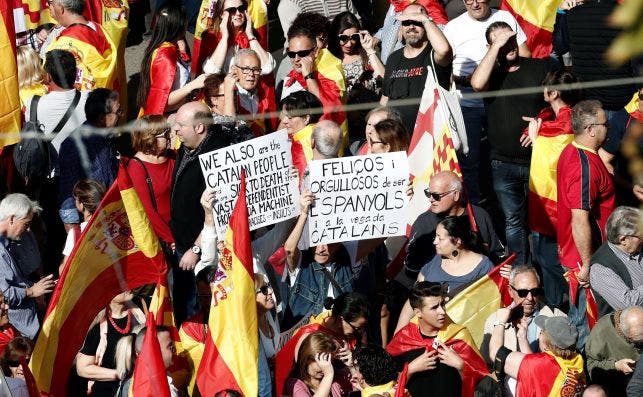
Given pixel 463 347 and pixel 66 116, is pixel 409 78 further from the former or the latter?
pixel 463 347

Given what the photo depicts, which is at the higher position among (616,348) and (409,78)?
(409,78)

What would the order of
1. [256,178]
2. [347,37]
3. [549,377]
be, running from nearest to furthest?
[549,377], [256,178], [347,37]

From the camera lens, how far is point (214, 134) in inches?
275

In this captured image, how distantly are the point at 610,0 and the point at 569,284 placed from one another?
7.47ft

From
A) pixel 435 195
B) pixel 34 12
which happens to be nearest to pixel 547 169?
pixel 435 195

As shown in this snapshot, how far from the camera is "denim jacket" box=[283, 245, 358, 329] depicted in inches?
261

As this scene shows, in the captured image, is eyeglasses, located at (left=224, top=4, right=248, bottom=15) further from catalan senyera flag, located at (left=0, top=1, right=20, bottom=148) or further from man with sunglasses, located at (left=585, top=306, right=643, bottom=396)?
man with sunglasses, located at (left=585, top=306, right=643, bottom=396)

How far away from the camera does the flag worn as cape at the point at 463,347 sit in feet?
18.9

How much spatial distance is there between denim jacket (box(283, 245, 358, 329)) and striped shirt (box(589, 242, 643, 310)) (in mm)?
1383

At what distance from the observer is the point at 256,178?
6.46 metres

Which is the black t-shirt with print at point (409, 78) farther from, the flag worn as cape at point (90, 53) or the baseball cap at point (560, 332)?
the baseball cap at point (560, 332)

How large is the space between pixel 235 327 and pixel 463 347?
1.15 meters

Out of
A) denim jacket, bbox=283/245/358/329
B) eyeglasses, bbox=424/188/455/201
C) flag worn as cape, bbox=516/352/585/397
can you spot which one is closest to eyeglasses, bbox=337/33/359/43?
eyeglasses, bbox=424/188/455/201

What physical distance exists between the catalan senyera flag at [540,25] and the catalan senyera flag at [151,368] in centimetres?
471
